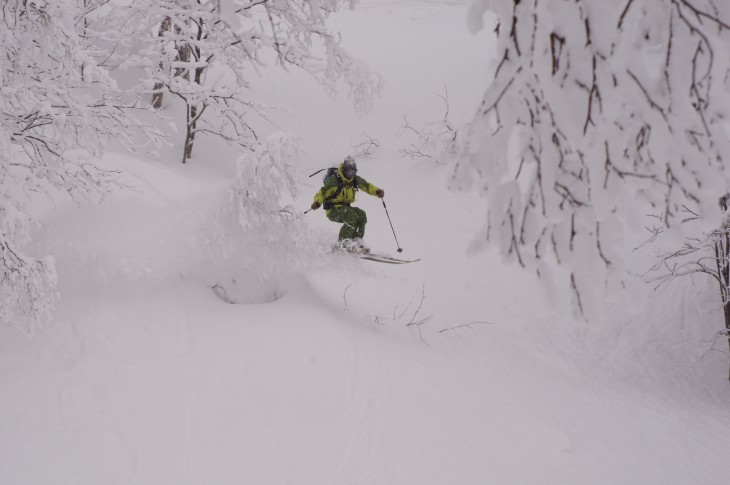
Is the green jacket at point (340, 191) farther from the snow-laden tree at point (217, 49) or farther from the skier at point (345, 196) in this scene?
the snow-laden tree at point (217, 49)

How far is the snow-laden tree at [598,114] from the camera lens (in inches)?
62.3

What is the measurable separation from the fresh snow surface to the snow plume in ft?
0.30

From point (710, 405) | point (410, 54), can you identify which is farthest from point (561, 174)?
point (410, 54)

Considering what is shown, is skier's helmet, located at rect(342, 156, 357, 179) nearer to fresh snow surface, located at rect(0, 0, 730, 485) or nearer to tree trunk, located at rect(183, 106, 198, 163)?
fresh snow surface, located at rect(0, 0, 730, 485)

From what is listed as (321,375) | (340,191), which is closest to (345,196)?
(340,191)

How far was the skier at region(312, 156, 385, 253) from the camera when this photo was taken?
7.58 m

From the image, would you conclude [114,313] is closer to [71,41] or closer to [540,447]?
[71,41]

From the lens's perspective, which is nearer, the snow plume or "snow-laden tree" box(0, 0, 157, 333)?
"snow-laden tree" box(0, 0, 157, 333)

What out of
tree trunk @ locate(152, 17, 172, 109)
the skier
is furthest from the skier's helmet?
tree trunk @ locate(152, 17, 172, 109)

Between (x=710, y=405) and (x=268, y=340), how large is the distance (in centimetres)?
653

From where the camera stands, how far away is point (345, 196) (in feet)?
25.5

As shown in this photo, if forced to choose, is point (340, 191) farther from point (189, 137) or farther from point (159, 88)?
point (159, 88)

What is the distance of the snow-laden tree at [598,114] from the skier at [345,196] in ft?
18.6

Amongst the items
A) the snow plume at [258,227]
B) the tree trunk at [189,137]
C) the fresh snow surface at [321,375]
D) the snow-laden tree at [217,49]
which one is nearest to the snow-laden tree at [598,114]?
A: the fresh snow surface at [321,375]
